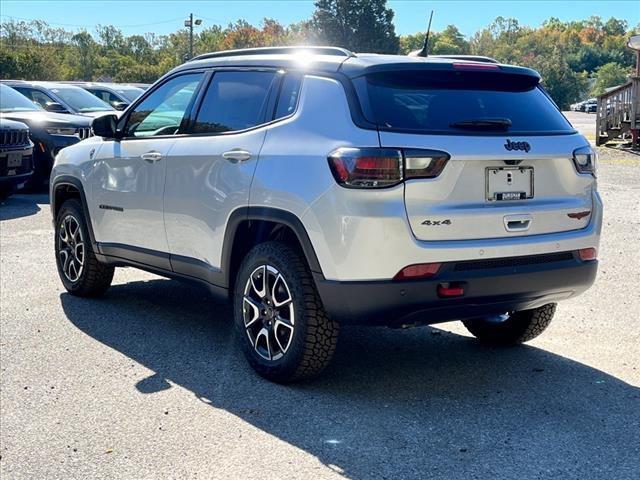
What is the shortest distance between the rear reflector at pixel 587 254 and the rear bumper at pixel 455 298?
0.56ft

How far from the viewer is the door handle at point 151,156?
5.90 metres

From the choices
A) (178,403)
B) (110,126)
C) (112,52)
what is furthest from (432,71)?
(112,52)

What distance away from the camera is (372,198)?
14.2 ft

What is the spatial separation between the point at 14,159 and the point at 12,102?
129 inches

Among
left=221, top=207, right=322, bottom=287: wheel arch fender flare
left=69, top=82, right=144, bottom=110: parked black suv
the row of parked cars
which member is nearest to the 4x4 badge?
left=221, top=207, right=322, bottom=287: wheel arch fender flare

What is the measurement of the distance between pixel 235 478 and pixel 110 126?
11.5ft

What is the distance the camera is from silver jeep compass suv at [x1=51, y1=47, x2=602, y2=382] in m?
4.38

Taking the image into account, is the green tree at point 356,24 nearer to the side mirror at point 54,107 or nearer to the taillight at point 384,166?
the side mirror at point 54,107

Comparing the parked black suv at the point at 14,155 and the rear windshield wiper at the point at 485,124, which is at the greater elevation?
the rear windshield wiper at the point at 485,124

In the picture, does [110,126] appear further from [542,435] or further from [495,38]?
[495,38]

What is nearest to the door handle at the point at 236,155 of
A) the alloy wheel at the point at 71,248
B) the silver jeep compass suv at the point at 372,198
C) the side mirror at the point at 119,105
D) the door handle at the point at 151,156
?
the silver jeep compass suv at the point at 372,198

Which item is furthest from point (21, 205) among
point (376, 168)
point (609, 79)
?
point (609, 79)

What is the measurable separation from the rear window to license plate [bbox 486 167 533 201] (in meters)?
0.22

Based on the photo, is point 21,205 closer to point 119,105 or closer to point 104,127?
point 119,105
